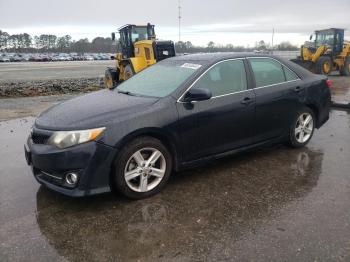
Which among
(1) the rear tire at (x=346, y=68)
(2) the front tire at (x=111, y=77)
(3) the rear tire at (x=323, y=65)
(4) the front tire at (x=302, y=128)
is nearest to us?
(4) the front tire at (x=302, y=128)

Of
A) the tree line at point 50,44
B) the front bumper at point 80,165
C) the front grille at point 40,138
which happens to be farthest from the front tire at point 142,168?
the tree line at point 50,44

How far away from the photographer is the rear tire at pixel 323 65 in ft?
69.3

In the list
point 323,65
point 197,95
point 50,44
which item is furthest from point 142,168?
point 50,44

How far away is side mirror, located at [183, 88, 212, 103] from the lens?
170 inches

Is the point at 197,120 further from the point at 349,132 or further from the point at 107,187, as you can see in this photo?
the point at 349,132

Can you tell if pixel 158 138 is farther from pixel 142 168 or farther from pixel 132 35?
pixel 132 35

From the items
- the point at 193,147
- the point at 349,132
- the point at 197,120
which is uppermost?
the point at 197,120

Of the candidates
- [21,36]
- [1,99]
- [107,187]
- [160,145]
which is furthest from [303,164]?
[21,36]

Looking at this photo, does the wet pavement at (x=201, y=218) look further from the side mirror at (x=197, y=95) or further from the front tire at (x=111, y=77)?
the front tire at (x=111, y=77)

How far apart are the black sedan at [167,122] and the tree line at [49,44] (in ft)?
353

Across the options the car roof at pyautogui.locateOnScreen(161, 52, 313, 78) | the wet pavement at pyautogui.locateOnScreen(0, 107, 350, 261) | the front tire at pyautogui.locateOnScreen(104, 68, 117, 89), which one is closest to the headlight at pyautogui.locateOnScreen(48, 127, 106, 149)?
the wet pavement at pyautogui.locateOnScreen(0, 107, 350, 261)

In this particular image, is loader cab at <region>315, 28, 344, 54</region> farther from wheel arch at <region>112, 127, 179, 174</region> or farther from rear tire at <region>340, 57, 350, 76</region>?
wheel arch at <region>112, 127, 179, 174</region>

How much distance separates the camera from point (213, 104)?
4.60 m

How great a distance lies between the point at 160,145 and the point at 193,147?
49 centimetres
